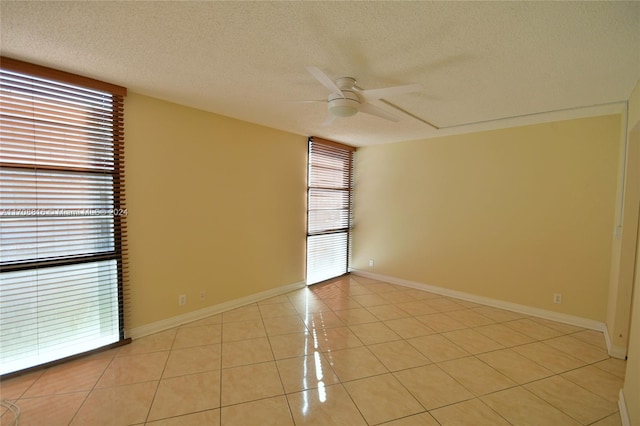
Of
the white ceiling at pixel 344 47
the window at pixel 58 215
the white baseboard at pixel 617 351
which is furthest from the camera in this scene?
the white baseboard at pixel 617 351

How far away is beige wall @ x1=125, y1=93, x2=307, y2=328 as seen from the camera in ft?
8.98

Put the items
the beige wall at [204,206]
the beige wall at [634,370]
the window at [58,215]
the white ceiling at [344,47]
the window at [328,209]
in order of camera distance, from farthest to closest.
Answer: the window at [328,209] → the beige wall at [204,206] → the window at [58,215] → the beige wall at [634,370] → the white ceiling at [344,47]

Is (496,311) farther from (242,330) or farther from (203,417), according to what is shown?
(203,417)

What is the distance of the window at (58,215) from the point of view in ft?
6.86

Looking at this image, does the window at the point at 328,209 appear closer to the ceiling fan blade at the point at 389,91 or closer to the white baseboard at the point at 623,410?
the ceiling fan blade at the point at 389,91

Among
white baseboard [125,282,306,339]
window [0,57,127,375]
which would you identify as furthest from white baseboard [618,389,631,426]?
window [0,57,127,375]

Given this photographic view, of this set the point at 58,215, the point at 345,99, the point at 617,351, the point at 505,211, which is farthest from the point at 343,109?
the point at 617,351

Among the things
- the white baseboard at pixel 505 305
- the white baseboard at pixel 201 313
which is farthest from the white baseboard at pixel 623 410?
the white baseboard at pixel 201 313

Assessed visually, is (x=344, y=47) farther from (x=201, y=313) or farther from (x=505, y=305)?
(x=505, y=305)

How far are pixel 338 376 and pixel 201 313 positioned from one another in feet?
6.21

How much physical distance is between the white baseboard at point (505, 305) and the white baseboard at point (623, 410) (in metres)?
1.40

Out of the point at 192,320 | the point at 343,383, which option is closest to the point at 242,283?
the point at 192,320

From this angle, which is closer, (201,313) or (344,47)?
(344,47)

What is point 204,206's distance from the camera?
320 centimetres
